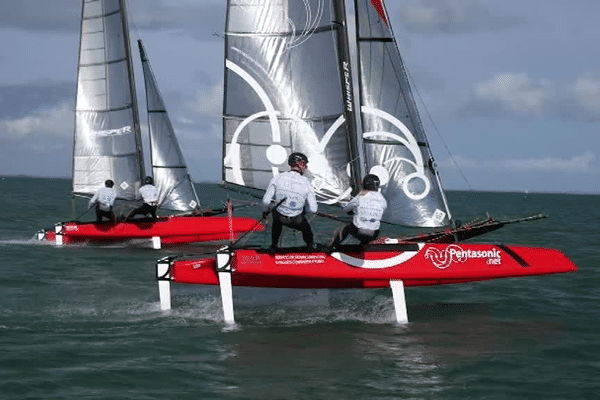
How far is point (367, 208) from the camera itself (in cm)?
1245

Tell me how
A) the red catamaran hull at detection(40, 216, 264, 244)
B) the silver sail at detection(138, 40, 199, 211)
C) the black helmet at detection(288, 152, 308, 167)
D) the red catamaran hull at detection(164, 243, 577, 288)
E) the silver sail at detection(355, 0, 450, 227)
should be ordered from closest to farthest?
the black helmet at detection(288, 152, 308, 167), the red catamaran hull at detection(164, 243, 577, 288), the silver sail at detection(355, 0, 450, 227), the red catamaran hull at detection(40, 216, 264, 244), the silver sail at detection(138, 40, 199, 211)

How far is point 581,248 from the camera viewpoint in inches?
1039

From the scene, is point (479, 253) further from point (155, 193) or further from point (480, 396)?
point (155, 193)

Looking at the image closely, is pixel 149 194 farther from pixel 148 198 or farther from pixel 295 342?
pixel 295 342

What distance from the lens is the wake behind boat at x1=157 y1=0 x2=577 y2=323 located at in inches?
501

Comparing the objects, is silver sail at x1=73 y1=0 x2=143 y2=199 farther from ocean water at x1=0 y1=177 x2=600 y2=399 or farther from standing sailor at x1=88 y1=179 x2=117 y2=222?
ocean water at x1=0 y1=177 x2=600 y2=399

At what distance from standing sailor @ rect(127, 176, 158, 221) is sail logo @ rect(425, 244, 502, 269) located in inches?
444

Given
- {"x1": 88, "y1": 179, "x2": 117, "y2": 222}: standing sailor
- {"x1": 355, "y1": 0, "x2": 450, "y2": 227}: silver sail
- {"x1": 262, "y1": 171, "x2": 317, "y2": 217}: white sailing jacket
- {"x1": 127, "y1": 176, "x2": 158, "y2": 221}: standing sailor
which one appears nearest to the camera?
{"x1": 262, "y1": 171, "x2": 317, "y2": 217}: white sailing jacket

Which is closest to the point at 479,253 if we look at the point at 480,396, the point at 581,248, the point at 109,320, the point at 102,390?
the point at 480,396

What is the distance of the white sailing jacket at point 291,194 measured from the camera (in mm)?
12133

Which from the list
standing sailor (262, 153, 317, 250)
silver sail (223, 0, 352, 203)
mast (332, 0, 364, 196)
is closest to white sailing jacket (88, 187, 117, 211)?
silver sail (223, 0, 352, 203)

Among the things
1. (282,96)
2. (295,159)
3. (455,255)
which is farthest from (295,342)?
(282,96)

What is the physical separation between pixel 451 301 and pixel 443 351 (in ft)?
14.5

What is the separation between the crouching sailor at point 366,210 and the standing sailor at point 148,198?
10.8 meters
